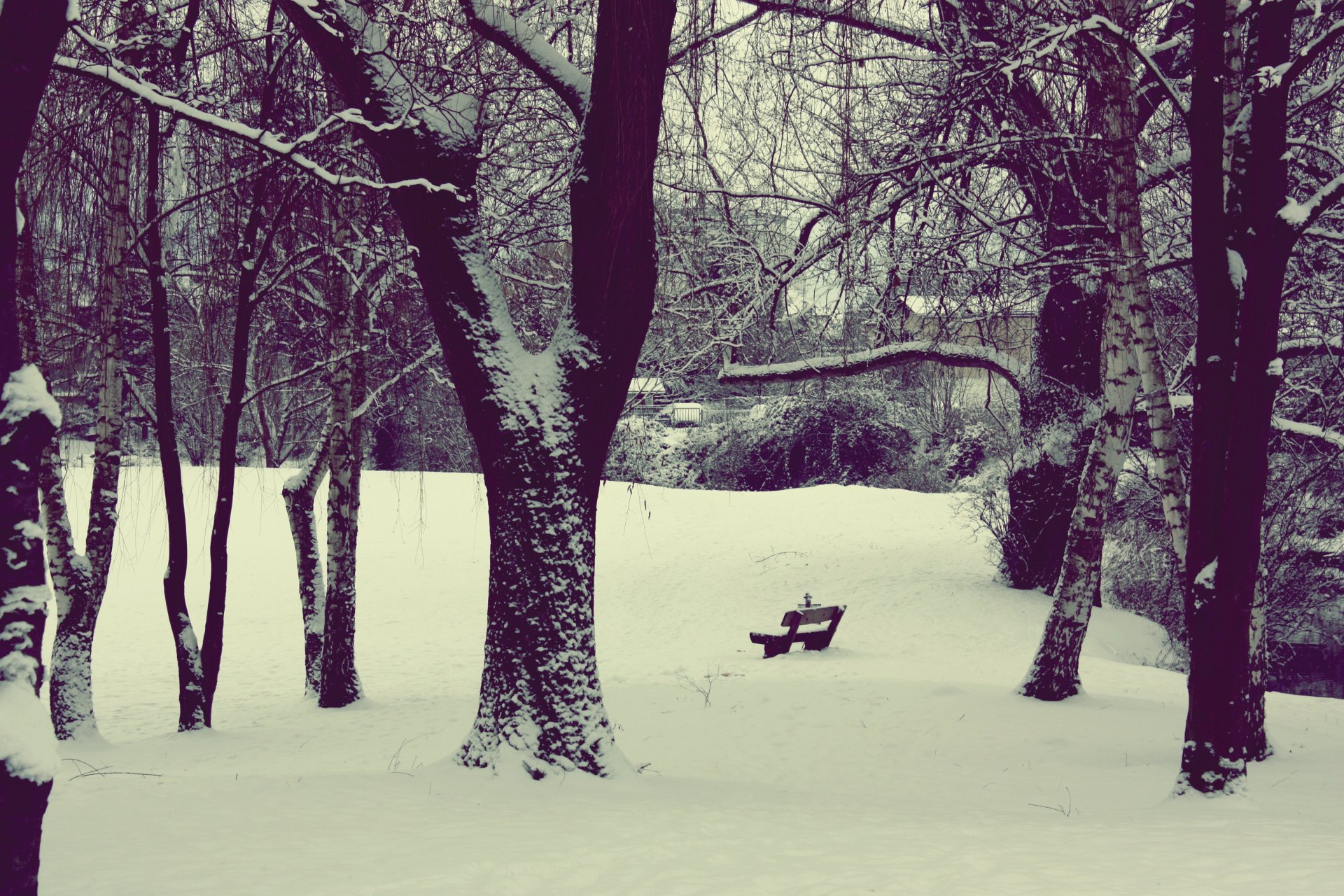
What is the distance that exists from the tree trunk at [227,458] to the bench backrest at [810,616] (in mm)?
6187

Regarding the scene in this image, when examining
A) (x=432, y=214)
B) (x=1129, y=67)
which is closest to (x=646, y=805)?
(x=432, y=214)

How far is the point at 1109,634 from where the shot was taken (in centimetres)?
1346

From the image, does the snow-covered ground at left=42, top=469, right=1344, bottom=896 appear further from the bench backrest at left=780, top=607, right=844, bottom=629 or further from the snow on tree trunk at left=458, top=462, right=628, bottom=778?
the bench backrest at left=780, top=607, right=844, bottom=629

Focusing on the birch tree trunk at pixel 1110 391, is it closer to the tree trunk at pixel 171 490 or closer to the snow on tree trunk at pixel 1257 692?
the snow on tree trunk at pixel 1257 692

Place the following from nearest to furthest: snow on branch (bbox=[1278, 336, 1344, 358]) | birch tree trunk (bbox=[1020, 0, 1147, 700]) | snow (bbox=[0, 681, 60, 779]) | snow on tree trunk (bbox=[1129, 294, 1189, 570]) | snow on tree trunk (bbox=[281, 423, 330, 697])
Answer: snow (bbox=[0, 681, 60, 779]) → snow on tree trunk (bbox=[1129, 294, 1189, 570]) → birch tree trunk (bbox=[1020, 0, 1147, 700]) → snow on branch (bbox=[1278, 336, 1344, 358]) → snow on tree trunk (bbox=[281, 423, 330, 697])

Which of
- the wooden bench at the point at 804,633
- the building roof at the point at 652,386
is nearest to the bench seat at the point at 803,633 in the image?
the wooden bench at the point at 804,633

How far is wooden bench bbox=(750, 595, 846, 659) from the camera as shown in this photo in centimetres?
1189

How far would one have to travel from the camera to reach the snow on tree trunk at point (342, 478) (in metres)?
9.41

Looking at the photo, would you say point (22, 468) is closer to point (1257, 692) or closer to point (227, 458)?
point (227, 458)

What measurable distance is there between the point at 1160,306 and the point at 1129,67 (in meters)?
5.76

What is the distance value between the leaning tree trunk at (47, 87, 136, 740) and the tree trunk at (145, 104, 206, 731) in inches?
8.9

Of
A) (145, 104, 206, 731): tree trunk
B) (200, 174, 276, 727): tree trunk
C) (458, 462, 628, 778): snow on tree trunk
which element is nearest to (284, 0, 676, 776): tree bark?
(458, 462, 628, 778): snow on tree trunk

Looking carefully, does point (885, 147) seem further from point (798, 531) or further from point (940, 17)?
point (798, 531)

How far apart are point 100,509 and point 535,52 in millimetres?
5500
